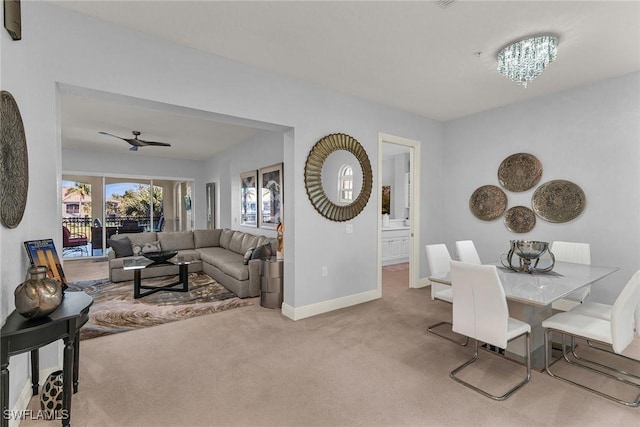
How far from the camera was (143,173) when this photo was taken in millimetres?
8312

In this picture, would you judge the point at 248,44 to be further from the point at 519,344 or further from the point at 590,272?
the point at 590,272

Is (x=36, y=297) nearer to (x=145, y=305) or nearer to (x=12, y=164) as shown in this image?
(x=12, y=164)

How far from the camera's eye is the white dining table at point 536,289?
2211mm

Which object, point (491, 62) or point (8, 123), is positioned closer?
point (8, 123)

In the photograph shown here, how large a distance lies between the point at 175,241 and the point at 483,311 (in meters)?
6.08

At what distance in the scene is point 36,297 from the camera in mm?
1567

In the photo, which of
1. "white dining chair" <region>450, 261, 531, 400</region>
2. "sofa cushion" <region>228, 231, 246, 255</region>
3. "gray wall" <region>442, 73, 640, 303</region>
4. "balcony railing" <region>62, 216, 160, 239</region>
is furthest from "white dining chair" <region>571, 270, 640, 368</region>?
"balcony railing" <region>62, 216, 160, 239</region>

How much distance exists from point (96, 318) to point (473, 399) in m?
3.88

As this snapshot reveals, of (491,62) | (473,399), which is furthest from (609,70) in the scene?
(473,399)

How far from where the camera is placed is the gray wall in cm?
330

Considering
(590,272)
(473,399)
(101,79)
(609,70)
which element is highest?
(609,70)

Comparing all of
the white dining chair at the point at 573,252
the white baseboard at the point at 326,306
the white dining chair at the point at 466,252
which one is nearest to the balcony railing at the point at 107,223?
the white baseboard at the point at 326,306

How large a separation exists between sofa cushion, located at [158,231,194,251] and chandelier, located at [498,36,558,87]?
6279 mm

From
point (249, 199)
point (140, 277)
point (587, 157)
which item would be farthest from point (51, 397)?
point (587, 157)
